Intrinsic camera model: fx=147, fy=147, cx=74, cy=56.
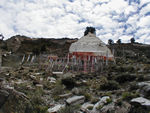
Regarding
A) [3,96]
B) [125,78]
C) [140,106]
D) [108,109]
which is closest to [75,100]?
[108,109]

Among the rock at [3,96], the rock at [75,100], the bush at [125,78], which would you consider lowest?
Result: the rock at [75,100]

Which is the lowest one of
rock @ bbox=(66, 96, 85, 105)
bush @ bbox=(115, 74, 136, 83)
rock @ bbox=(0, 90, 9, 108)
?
rock @ bbox=(66, 96, 85, 105)

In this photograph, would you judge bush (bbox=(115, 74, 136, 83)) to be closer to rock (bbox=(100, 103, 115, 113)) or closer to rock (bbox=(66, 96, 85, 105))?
rock (bbox=(66, 96, 85, 105))

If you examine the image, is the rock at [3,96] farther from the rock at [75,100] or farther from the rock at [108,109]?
the rock at [108,109]

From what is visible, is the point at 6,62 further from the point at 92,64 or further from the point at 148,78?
the point at 148,78

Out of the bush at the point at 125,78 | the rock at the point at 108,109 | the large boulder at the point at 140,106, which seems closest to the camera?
the large boulder at the point at 140,106

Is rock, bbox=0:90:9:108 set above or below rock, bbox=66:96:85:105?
above

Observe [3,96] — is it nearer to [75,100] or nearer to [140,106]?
[75,100]

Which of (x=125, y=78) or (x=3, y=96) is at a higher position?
(x=3, y=96)

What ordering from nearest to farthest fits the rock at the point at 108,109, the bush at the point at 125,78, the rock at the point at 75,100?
the rock at the point at 108,109, the rock at the point at 75,100, the bush at the point at 125,78

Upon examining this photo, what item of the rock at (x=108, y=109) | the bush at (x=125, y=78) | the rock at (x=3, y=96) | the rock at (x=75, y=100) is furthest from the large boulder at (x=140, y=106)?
the bush at (x=125, y=78)

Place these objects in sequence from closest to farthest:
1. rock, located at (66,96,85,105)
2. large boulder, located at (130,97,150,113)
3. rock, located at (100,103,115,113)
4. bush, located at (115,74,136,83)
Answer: large boulder, located at (130,97,150,113) → rock, located at (100,103,115,113) → rock, located at (66,96,85,105) → bush, located at (115,74,136,83)

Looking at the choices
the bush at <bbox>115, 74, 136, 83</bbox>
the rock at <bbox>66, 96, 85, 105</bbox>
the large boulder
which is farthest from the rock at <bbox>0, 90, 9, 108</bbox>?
the bush at <bbox>115, 74, 136, 83</bbox>

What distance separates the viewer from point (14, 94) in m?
4.28
